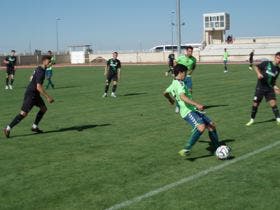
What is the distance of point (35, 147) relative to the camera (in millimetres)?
9758

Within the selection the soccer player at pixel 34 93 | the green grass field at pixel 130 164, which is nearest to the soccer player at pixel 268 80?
the green grass field at pixel 130 164

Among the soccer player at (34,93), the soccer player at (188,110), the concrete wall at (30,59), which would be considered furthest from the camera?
the concrete wall at (30,59)

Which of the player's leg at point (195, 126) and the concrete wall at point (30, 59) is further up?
the concrete wall at point (30, 59)

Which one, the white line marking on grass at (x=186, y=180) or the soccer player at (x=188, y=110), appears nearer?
the white line marking on grass at (x=186, y=180)

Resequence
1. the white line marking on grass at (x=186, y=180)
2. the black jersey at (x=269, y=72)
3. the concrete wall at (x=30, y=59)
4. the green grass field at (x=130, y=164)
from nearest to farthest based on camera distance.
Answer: the white line marking on grass at (x=186, y=180) → the green grass field at (x=130, y=164) → the black jersey at (x=269, y=72) → the concrete wall at (x=30, y=59)

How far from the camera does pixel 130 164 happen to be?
806 centimetres

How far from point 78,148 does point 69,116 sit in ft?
16.6

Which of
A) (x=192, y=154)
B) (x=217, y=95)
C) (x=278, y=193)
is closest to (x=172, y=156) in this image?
(x=192, y=154)

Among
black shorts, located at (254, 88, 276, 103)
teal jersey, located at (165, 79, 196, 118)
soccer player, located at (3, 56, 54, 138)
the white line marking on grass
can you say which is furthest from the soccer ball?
soccer player, located at (3, 56, 54, 138)

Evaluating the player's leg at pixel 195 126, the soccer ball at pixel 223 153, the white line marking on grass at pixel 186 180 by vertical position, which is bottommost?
the white line marking on grass at pixel 186 180

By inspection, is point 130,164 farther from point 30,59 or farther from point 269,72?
point 30,59

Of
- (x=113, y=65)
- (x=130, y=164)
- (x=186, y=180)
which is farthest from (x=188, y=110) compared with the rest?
(x=113, y=65)

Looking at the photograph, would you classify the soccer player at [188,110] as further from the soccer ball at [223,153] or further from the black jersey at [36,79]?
the black jersey at [36,79]

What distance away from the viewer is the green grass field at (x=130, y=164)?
20.4 ft
